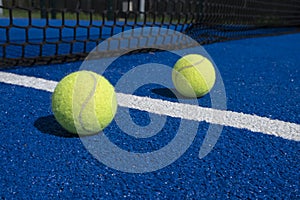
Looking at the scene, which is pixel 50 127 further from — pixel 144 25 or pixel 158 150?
pixel 144 25

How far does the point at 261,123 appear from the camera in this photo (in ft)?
5.22

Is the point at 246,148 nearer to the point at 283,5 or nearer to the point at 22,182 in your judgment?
the point at 22,182

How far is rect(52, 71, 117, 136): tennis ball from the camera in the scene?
1.24 m

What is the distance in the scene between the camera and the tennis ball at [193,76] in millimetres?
1805

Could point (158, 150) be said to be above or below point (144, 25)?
above

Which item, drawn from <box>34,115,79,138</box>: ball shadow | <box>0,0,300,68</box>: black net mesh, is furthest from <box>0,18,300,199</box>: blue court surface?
<box>0,0,300,68</box>: black net mesh

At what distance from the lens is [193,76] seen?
1795 millimetres

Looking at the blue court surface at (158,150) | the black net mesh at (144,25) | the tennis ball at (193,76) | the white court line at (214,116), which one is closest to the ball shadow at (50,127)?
the blue court surface at (158,150)

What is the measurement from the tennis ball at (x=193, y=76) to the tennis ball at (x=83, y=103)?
618 mm

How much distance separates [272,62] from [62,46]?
239 centimetres

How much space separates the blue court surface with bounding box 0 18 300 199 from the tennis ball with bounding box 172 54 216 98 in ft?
0.28

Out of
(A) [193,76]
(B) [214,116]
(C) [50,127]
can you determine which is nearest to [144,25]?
(A) [193,76]

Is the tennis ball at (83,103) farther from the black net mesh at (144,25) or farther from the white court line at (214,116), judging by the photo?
the black net mesh at (144,25)

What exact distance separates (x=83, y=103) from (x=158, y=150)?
346 mm
